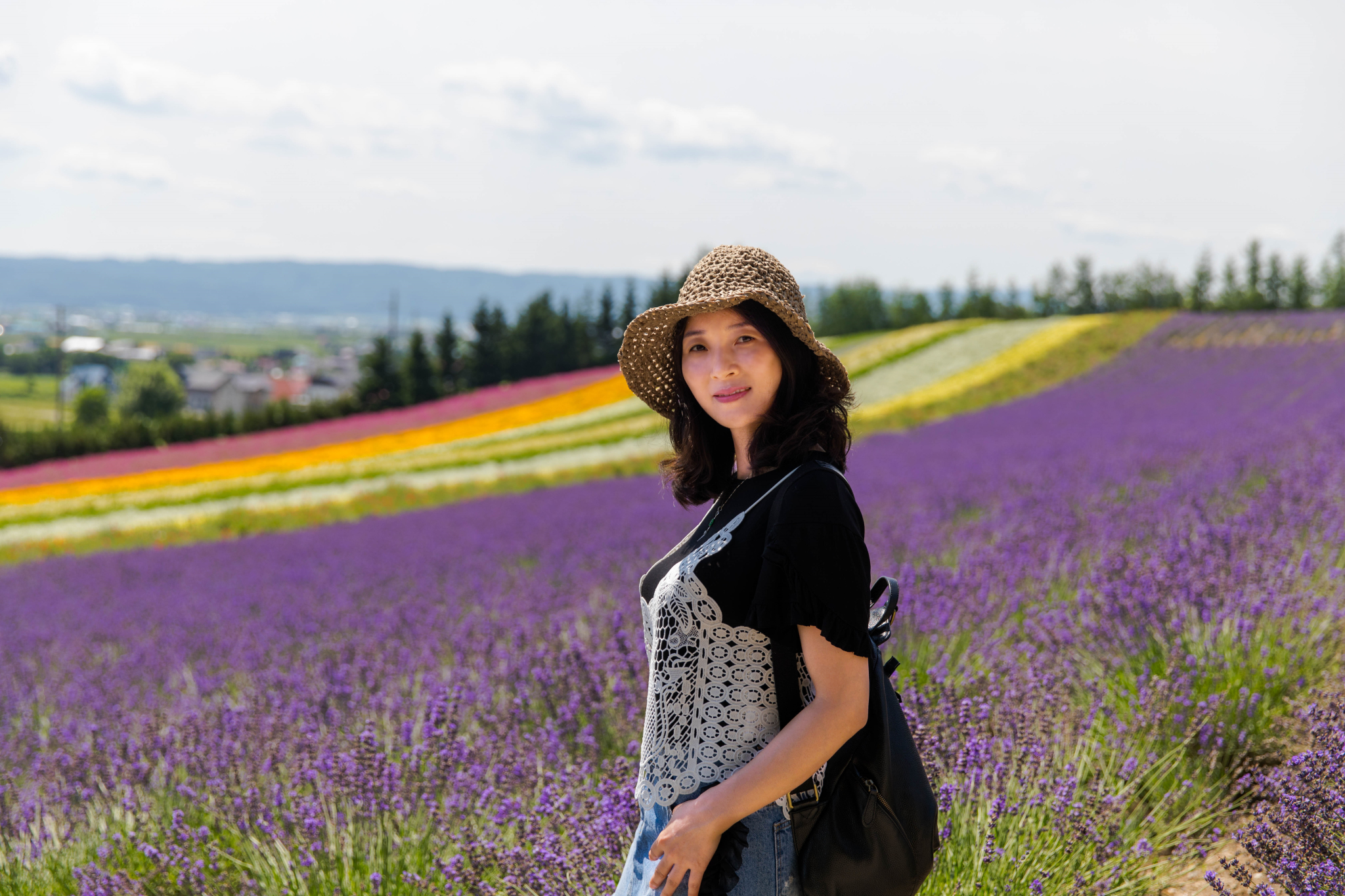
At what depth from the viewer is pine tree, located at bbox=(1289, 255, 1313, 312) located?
50562mm

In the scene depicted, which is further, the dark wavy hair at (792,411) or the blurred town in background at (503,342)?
the blurred town in background at (503,342)

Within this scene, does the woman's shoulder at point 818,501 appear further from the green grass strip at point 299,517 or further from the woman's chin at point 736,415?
the green grass strip at point 299,517

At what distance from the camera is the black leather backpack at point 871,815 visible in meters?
1.36

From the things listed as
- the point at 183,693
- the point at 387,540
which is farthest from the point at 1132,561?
the point at 387,540

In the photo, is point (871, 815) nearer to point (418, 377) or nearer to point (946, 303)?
point (418, 377)

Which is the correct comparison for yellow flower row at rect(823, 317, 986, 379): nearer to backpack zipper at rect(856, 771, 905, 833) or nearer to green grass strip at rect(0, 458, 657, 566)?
green grass strip at rect(0, 458, 657, 566)

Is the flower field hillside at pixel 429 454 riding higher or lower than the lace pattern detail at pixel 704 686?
lower

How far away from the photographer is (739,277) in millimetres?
1510

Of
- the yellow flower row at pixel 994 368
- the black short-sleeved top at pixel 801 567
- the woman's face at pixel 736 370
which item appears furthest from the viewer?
the yellow flower row at pixel 994 368

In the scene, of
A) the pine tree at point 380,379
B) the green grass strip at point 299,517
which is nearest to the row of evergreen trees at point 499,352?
the pine tree at point 380,379

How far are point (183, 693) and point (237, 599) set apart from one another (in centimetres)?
246

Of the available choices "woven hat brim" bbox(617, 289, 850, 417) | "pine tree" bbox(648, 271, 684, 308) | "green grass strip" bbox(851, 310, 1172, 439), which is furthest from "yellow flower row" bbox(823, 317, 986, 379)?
"woven hat brim" bbox(617, 289, 850, 417)

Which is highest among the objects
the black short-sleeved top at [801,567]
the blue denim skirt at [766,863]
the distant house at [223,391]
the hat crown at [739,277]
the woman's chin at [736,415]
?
the hat crown at [739,277]

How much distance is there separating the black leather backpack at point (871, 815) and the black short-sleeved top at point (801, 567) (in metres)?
0.06
